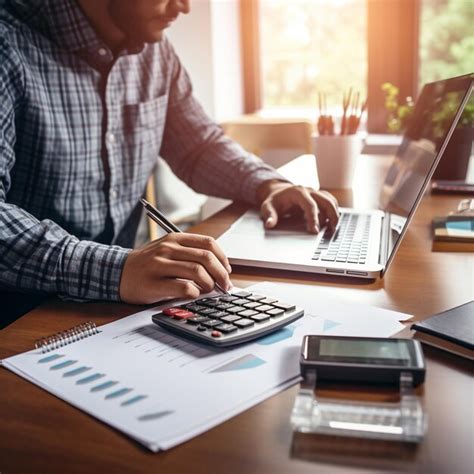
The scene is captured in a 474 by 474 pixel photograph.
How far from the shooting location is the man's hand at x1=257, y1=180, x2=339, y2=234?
1.05 m

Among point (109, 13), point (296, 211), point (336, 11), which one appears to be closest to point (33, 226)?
point (296, 211)

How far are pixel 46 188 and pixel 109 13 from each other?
384mm

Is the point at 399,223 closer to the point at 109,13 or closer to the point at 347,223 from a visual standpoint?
the point at 347,223

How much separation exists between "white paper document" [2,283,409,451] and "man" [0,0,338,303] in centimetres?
16

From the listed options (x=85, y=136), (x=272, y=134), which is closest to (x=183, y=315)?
(x=85, y=136)

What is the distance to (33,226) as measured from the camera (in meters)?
0.81

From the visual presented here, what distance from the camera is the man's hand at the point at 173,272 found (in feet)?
2.34

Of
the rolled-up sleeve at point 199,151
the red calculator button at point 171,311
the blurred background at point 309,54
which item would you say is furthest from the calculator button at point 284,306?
the blurred background at point 309,54

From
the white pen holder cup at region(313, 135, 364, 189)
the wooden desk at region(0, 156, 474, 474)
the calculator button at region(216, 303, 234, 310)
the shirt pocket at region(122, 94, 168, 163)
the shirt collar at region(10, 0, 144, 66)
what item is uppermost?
the shirt collar at region(10, 0, 144, 66)

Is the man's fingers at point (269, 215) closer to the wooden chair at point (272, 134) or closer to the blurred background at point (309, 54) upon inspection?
the wooden chair at point (272, 134)

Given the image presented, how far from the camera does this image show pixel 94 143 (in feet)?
4.12

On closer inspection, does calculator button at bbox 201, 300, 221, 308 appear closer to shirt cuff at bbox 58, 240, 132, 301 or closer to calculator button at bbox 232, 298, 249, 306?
calculator button at bbox 232, 298, 249, 306

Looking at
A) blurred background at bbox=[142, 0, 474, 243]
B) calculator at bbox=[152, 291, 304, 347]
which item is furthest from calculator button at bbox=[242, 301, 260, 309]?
blurred background at bbox=[142, 0, 474, 243]

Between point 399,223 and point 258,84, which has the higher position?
point 258,84
